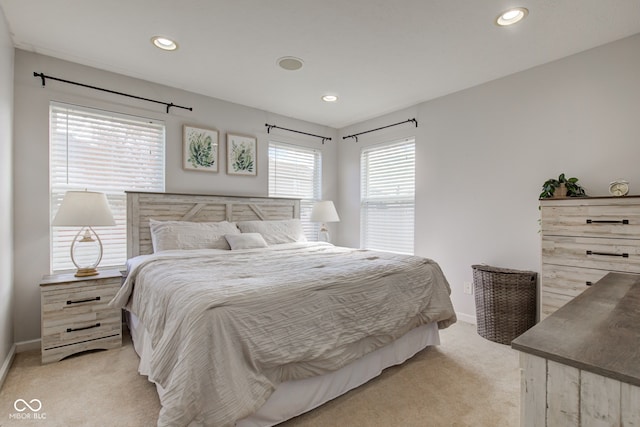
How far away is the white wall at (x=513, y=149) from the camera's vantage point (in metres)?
2.51

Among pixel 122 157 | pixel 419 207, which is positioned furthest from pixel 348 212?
pixel 122 157

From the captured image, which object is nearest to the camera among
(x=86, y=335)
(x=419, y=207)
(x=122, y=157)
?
(x=86, y=335)

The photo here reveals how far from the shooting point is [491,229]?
322 cm

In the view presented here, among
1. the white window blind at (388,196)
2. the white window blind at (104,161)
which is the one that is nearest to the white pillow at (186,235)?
the white window blind at (104,161)

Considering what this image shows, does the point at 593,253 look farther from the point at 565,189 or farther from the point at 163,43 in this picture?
the point at 163,43

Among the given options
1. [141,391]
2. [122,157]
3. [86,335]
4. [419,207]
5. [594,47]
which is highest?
[594,47]

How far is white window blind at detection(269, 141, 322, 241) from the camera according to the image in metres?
4.36

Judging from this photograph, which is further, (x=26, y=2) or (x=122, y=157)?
(x=122, y=157)

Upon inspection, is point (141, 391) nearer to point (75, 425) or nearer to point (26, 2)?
point (75, 425)

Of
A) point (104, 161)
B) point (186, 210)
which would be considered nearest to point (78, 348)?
point (186, 210)

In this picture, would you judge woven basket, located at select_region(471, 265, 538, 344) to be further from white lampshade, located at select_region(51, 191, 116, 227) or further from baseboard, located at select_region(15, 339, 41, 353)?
baseboard, located at select_region(15, 339, 41, 353)

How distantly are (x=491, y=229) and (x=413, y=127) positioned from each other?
160 cm

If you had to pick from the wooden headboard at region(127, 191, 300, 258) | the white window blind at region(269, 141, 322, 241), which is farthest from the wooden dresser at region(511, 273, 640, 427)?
the white window blind at region(269, 141, 322, 241)

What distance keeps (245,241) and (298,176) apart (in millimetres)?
→ 1760
